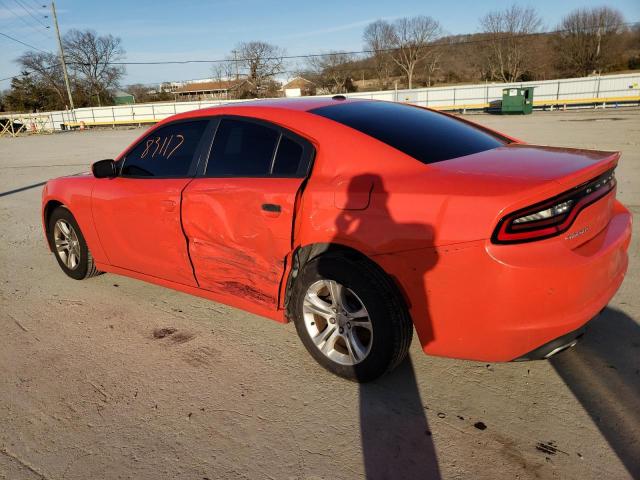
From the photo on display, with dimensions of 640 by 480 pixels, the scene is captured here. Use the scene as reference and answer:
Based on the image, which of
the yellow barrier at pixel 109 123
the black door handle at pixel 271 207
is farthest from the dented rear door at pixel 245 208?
the yellow barrier at pixel 109 123

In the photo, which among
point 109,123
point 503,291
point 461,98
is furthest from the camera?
point 109,123

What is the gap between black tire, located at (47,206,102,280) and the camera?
14.4 feet

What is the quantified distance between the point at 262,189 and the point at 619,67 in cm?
5817

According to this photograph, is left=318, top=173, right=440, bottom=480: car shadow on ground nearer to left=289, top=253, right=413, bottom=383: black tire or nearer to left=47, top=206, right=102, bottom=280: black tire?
left=289, top=253, right=413, bottom=383: black tire

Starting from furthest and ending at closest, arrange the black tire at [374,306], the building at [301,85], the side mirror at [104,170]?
the building at [301,85]
the side mirror at [104,170]
the black tire at [374,306]

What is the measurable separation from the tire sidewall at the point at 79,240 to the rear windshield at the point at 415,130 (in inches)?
105

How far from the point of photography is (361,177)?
8.39 feet

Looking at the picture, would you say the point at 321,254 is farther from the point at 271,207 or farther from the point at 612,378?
the point at 612,378

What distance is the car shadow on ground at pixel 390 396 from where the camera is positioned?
217 centimetres

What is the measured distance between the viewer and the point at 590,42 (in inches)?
1970


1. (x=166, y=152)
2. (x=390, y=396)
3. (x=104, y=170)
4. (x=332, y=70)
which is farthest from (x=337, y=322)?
(x=332, y=70)

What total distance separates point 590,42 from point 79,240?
192 ft

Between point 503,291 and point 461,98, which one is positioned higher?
point 461,98

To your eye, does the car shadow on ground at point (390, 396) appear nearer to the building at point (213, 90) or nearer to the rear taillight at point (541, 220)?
the rear taillight at point (541, 220)
